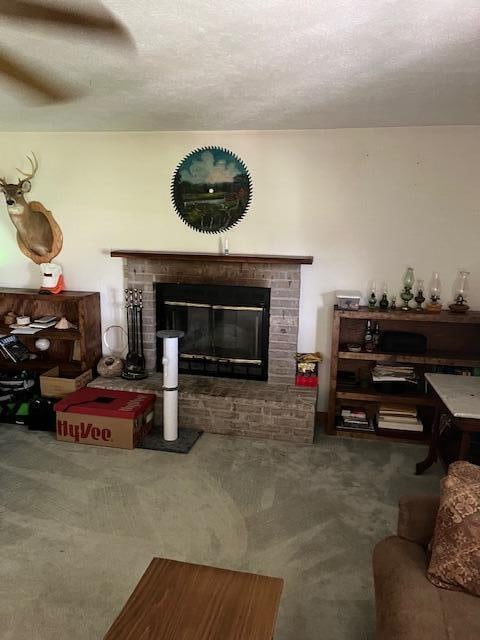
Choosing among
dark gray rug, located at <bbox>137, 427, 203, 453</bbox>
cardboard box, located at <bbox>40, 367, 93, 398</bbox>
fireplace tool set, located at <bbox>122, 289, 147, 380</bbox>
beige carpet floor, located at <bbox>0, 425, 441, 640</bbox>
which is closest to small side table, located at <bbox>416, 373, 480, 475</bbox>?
beige carpet floor, located at <bbox>0, 425, 441, 640</bbox>

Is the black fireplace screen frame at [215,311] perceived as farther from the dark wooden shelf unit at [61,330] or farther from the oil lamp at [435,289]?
the oil lamp at [435,289]

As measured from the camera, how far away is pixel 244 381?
12.5 feet

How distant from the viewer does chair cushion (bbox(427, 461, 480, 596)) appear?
59.2 inches

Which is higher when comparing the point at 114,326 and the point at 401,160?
the point at 401,160

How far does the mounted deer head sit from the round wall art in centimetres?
118

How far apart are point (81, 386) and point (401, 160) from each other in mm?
3088

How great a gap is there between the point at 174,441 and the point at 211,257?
1443 mm

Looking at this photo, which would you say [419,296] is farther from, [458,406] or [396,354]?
[458,406]

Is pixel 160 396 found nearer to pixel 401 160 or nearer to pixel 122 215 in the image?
pixel 122 215

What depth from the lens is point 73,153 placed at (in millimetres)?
3854

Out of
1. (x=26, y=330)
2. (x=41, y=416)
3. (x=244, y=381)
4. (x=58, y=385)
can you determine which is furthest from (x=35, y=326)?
(x=244, y=381)

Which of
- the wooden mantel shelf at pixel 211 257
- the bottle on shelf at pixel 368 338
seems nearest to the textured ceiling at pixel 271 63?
the wooden mantel shelf at pixel 211 257

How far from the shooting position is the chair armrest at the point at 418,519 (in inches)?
68.9

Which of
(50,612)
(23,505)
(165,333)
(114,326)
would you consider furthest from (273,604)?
(114,326)
